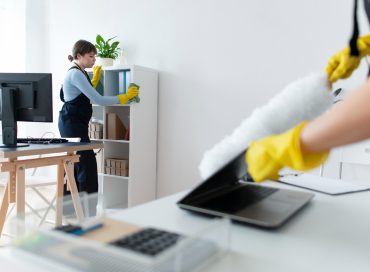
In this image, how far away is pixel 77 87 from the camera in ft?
8.75

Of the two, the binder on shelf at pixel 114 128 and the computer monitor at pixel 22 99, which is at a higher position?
the computer monitor at pixel 22 99

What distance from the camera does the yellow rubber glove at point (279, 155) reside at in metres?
0.55

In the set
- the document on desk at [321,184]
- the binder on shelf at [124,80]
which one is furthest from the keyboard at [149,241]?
the binder on shelf at [124,80]

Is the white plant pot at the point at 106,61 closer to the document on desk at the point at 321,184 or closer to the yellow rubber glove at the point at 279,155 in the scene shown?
the document on desk at the point at 321,184

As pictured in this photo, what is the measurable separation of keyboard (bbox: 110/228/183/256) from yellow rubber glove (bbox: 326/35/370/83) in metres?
0.54

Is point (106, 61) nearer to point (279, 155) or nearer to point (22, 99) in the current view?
point (22, 99)

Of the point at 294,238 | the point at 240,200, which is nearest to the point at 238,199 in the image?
the point at 240,200

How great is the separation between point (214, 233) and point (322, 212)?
1.41 feet

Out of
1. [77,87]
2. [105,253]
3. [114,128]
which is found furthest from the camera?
[114,128]

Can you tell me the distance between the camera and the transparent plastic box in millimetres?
425

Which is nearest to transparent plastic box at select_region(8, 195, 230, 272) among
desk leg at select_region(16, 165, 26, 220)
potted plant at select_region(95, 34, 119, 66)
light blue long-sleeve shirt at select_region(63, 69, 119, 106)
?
desk leg at select_region(16, 165, 26, 220)

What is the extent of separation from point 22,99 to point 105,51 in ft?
4.42

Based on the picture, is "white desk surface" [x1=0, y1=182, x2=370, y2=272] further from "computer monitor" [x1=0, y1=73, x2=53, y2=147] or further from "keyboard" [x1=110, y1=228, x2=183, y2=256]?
"computer monitor" [x1=0, y1=73, x2=53, y2=147]

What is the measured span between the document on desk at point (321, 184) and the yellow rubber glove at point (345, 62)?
1.34 feet
